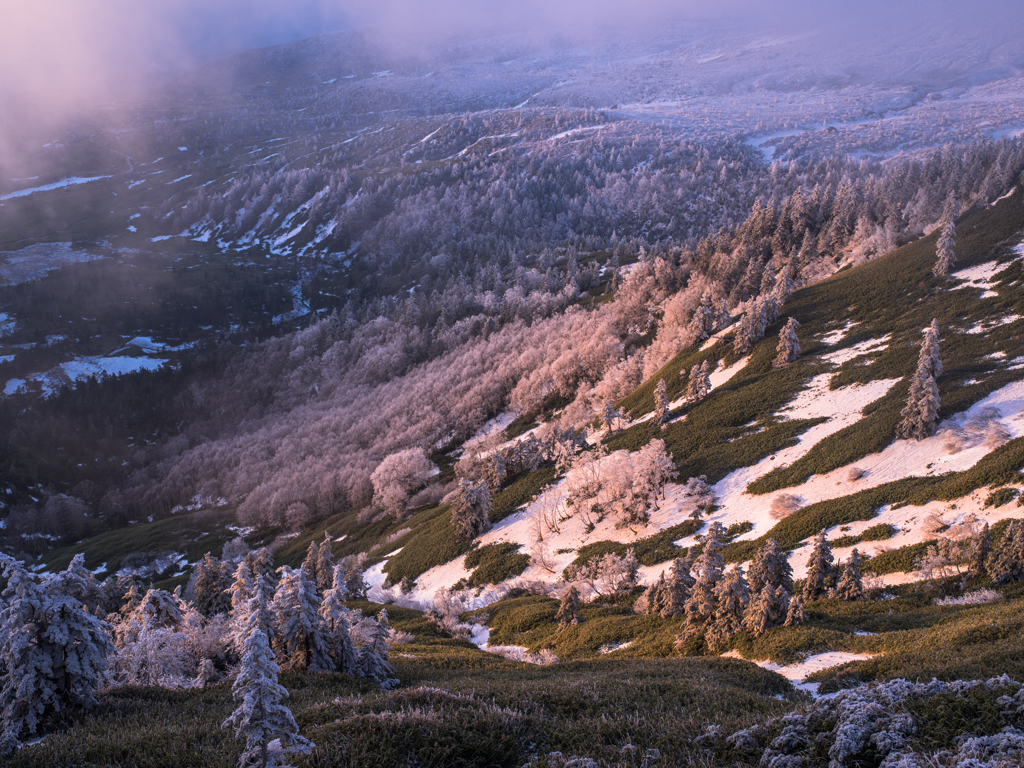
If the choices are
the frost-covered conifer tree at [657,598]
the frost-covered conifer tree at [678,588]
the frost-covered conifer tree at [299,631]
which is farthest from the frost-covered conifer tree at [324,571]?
the frost-covered conifer tree at [678,588]

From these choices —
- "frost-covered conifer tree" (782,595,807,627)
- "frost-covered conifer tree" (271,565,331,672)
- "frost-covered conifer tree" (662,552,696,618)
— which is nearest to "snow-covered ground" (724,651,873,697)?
"frost-covered conifer tree" (782,595,807,627)

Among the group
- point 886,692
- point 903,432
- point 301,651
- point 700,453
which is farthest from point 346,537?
point 886,692

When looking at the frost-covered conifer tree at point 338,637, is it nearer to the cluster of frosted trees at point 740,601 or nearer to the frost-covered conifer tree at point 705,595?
the cluster of frosted trees at point 740,601

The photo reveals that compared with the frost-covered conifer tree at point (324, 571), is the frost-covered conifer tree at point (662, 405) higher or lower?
higher

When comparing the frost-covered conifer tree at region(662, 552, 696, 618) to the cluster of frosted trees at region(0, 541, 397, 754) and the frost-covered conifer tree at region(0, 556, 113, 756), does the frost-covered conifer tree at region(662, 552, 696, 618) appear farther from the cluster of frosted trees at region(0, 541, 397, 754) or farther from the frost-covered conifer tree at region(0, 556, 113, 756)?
the frost-covered conifer tree at region(0, 556, 113, 756)

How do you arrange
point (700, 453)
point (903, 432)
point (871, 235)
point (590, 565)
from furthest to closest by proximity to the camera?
point (871, 235) < point (700, 453) < point (590, 565) < point (903, 432)

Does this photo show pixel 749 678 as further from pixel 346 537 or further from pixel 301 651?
pixel 346 537
